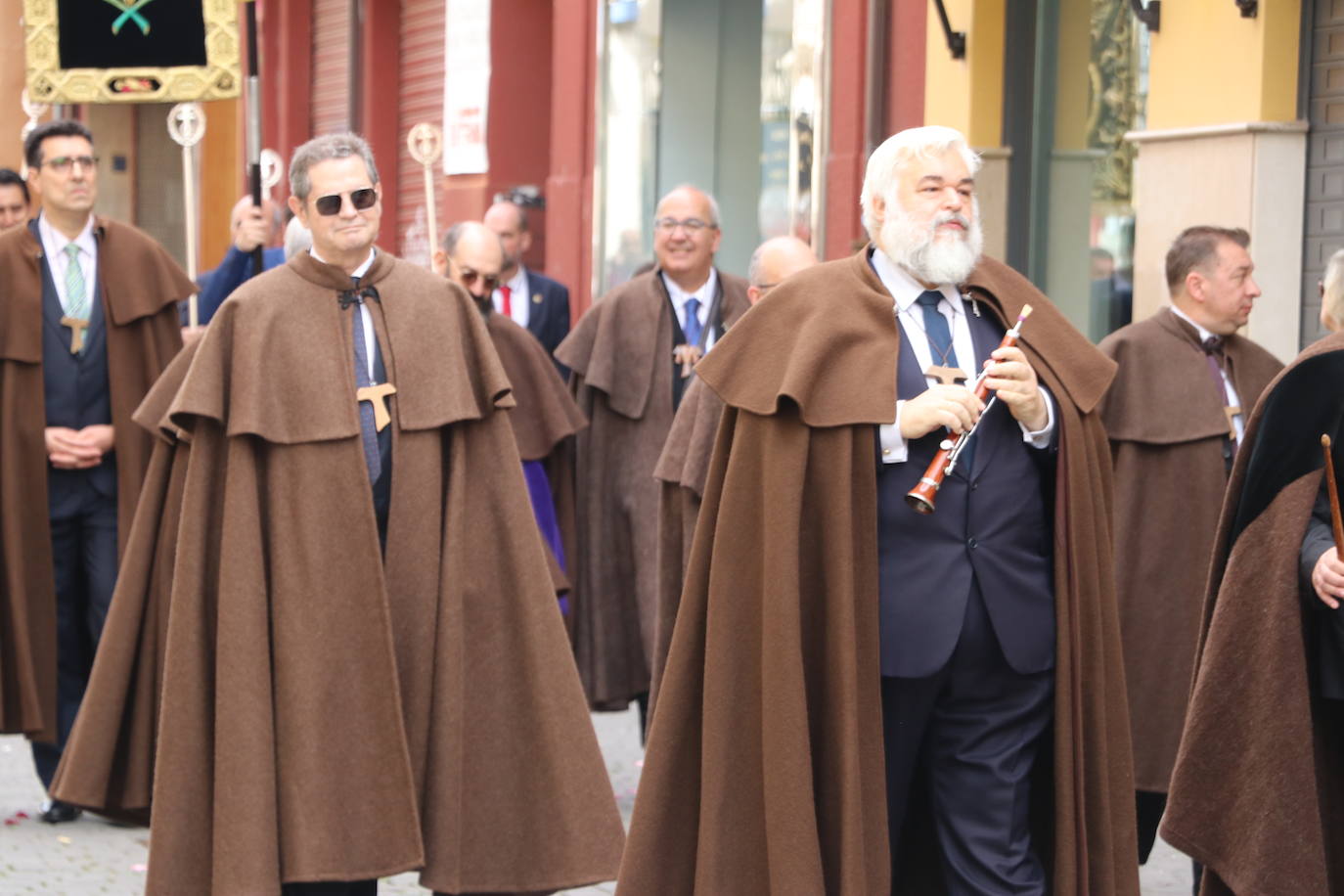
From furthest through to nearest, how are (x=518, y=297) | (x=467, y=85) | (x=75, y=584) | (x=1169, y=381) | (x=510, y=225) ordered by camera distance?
(x=467, y=85)
(x=510, y=225)
(x=518, y=297)
(x=75, y=584)
(x=1169, y=381)

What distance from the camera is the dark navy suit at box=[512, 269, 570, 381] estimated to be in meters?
12.4

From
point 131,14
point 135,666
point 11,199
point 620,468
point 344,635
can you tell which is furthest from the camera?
point 131,14

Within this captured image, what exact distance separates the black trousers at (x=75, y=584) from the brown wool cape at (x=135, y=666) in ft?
7.14

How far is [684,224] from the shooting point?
9602 millimetres

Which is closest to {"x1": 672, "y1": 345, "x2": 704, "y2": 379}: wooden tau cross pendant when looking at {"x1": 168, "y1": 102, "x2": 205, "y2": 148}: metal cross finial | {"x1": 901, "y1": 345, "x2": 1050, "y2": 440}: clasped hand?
{"x1": 168, "y1": 102, "x2": 205, "y2": 148}: metal cross finial

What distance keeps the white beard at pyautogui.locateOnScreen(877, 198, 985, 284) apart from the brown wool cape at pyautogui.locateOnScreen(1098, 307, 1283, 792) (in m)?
2.79

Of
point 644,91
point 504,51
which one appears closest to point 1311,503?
point 644,91

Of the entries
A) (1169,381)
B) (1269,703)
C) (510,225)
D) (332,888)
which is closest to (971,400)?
(1269,703)

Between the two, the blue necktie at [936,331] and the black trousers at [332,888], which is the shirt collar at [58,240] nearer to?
the black trousers at [332,888]

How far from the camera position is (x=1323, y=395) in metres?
5.61

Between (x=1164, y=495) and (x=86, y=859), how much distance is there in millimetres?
3598

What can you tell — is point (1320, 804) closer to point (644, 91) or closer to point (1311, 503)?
point (1311, 503)

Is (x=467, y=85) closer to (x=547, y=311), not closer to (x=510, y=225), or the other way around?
(x=510, y=225)

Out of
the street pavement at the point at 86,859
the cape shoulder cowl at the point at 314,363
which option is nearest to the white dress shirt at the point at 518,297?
the street pavement at the point at 86,859
